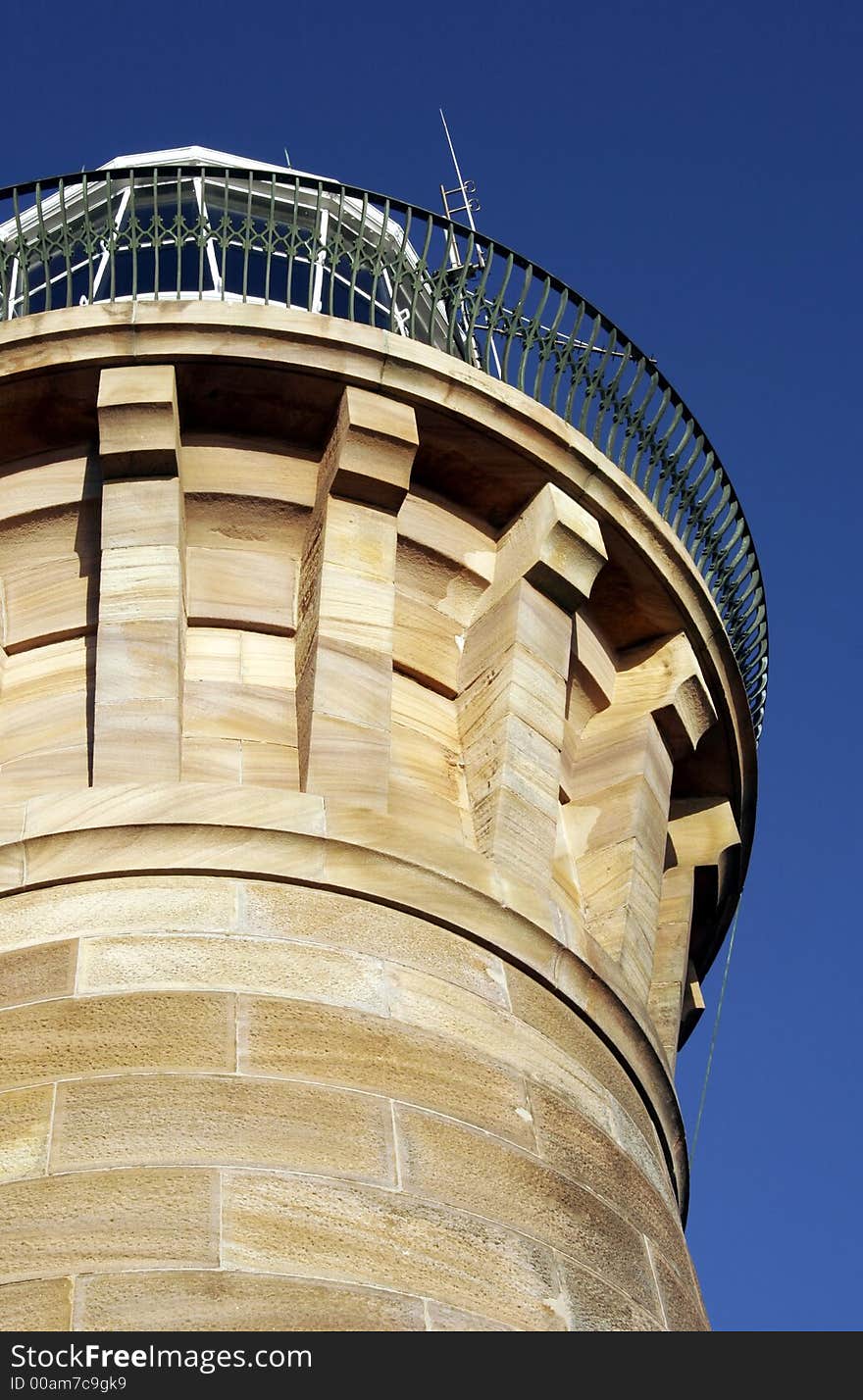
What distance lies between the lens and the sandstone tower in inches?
400

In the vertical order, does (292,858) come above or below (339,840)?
below

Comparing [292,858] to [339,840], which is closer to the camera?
[292,858]

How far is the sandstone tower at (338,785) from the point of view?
10172mm

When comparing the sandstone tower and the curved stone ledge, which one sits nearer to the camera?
the sandstone tower

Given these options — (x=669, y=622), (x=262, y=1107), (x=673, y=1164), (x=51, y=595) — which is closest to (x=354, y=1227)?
(x=262, y=1107)

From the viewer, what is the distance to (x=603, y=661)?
14938 millimetres

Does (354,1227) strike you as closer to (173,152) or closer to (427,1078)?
(427,1078)

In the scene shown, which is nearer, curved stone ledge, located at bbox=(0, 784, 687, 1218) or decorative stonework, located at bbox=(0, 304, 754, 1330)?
decorative stonework, located at bbox=(0, 304, 754, 1330)

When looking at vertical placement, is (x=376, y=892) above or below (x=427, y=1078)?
above

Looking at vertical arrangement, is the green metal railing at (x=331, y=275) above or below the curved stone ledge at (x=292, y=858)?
above

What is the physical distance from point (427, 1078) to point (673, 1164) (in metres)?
2.79

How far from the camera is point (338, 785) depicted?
40.5 ft

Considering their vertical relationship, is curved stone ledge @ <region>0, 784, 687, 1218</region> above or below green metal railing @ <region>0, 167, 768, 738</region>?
below
